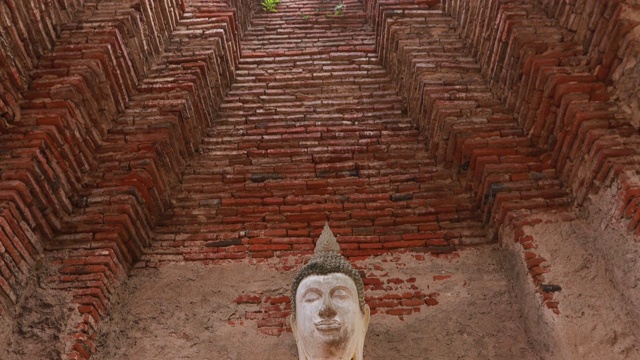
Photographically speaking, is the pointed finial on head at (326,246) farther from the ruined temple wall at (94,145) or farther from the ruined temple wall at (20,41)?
the ruined temple wall at (20,41)

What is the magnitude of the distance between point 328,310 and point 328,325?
0.28 ft

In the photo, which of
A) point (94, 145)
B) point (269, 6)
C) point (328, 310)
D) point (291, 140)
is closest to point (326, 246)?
point (328, 310)

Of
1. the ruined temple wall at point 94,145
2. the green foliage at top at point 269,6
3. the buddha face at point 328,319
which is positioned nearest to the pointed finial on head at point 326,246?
the buddha face at point 328,319

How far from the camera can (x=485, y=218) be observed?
5297 millimetres

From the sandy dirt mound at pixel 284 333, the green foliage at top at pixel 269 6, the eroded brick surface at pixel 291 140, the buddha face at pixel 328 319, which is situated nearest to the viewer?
the buddha face at pixel 328 319

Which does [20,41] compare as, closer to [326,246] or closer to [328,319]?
[326,246]

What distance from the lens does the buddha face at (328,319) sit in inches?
142

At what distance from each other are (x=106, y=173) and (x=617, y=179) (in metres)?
3.71

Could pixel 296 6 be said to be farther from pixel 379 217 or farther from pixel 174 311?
pixel 174 311

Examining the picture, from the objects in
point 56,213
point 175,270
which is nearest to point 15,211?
point 56,213

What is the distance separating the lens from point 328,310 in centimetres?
368

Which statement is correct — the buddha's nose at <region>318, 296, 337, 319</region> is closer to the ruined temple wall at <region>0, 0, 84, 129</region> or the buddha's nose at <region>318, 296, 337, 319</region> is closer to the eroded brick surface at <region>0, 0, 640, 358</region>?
the eroded brick surface at <region>0, 0, 640, 358</region>

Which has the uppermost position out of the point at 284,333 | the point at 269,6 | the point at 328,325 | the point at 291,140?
the point at 269,6

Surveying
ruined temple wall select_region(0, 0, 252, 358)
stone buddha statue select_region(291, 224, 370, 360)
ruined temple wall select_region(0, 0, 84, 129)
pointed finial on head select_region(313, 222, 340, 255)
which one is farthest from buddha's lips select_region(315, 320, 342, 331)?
ruined temple wall select_region(0, 0, 84, 129)
